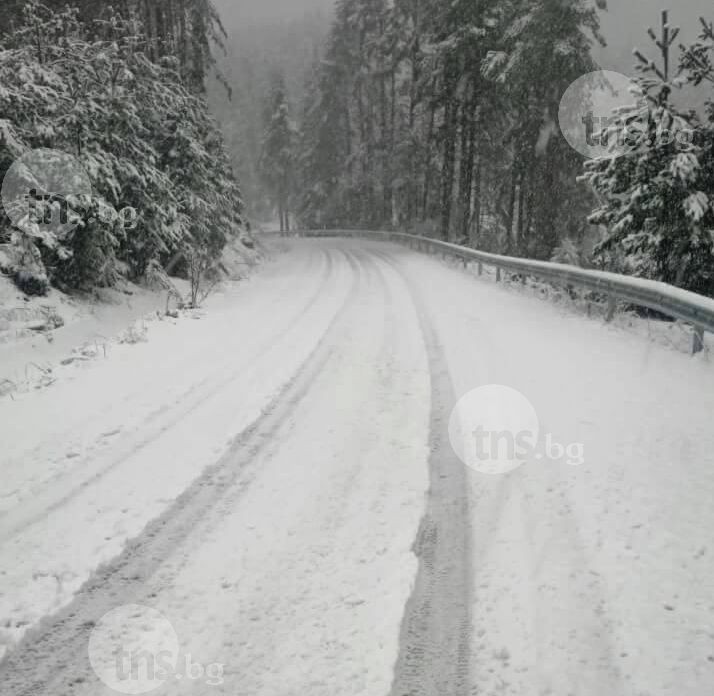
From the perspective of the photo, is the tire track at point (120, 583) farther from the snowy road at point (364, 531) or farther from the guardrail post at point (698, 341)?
the guardrail post at point (698, 341)

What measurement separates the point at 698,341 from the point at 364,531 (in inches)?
226

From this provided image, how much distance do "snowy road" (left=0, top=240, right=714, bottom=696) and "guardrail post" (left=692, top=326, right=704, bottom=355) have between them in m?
0.45

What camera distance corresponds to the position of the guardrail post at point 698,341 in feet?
22.7

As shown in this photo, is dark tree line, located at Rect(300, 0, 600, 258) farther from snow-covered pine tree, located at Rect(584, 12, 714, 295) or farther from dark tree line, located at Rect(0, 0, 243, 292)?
dark tree line, located at Rect(0, 0, 243, 292)

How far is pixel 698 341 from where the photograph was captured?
696 cm

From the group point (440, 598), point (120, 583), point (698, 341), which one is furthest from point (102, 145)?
point (440, 598)

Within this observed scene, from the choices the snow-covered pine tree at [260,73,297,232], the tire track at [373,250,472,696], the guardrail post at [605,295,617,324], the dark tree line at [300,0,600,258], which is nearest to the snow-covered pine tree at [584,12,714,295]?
the guardrail post at [605,295,617,324]

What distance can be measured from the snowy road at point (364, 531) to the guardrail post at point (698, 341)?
1.49 feet

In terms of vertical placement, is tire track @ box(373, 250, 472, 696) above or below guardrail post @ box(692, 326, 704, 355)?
below

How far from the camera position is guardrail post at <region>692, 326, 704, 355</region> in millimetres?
6914

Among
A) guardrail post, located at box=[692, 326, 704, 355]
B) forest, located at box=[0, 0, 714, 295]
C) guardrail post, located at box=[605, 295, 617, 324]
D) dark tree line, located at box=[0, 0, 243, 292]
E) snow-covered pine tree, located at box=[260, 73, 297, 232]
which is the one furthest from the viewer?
snow-covered pine tree, located at box=[260, 73, 297, 232]

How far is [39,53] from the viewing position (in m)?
11.4

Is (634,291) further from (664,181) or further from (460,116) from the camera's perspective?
(460,116)

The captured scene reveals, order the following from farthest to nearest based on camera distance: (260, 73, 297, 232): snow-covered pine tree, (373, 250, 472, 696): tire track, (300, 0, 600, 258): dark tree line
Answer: (260, 73, 297, 232): snow-covered pine tree < (300, 0, 600, 258): dark tree line < (373, 250, 472, 696): tire track
